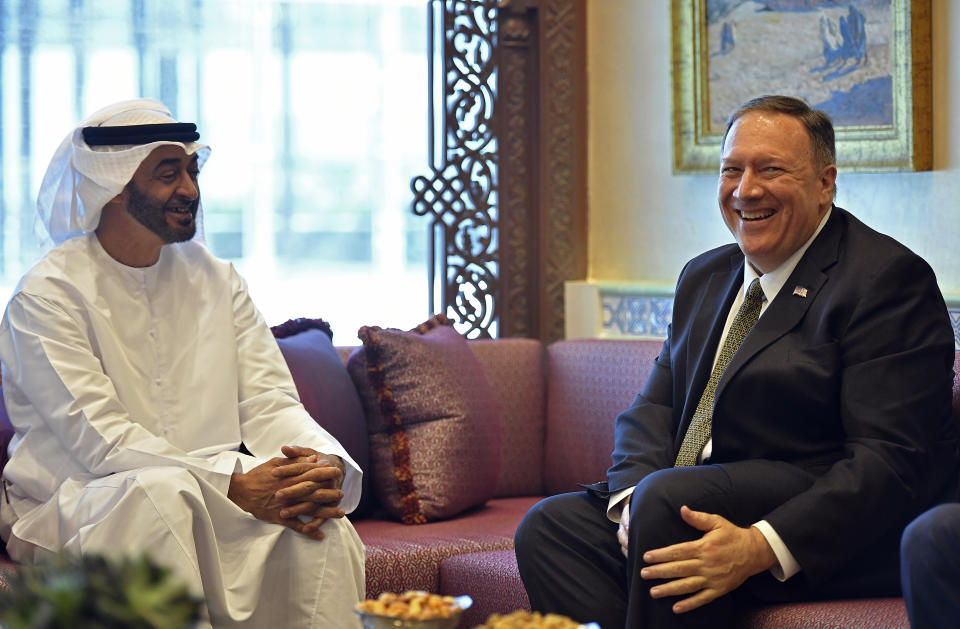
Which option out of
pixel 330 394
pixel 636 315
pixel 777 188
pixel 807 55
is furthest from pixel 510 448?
pixel 807 55

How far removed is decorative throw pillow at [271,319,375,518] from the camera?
3.80 metres

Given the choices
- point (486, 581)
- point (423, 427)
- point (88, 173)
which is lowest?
point (486, 581)

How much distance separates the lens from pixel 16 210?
4422 mm

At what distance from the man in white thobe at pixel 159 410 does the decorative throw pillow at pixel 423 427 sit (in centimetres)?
40

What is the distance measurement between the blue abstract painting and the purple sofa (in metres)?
1.01

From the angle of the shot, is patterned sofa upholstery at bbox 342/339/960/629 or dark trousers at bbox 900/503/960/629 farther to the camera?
patterned sofa upholstery at bbox 342/339/960/629

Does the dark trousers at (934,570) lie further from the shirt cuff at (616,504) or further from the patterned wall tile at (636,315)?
the patterned wall tile at (636,315)

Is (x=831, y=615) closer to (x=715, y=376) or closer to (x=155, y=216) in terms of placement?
(x=715, y=376)

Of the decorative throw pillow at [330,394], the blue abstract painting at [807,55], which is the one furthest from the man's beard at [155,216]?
the blue abstract painting at [807,55]

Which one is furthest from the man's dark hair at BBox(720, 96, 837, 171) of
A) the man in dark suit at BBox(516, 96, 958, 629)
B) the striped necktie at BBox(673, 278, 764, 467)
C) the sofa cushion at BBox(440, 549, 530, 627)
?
the sofa cushion at BBox(440, 549, 530, 627)

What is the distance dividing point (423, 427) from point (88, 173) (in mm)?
1285

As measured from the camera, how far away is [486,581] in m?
3.33

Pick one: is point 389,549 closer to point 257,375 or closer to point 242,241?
point 257,375

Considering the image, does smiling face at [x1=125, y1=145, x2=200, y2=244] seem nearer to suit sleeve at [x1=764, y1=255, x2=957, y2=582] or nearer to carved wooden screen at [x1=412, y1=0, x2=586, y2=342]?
carved wooden screen at [x1=412, y1=0, x2=586, y2=342]
